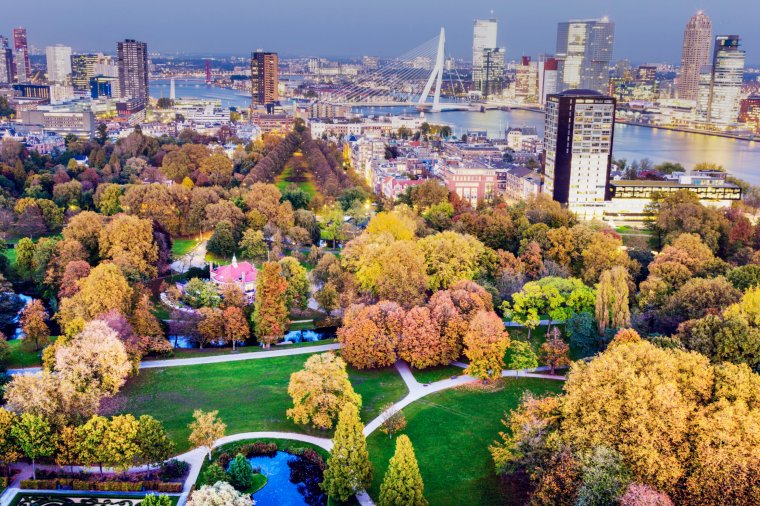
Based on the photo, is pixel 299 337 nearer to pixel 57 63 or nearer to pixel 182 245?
pixel 182 245

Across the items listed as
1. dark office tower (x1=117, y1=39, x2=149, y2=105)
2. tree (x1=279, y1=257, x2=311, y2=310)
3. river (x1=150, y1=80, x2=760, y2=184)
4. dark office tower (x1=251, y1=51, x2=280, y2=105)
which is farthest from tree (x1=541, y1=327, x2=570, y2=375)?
dark office tower (x1=117, y1=39, x2=149, y2=105)

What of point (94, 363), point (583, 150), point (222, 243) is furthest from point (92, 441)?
point (583, 150)

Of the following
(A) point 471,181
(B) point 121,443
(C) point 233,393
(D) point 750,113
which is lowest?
(C) point 233,393

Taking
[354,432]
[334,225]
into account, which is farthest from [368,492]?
[334,225]

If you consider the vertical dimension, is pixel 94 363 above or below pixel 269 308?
below

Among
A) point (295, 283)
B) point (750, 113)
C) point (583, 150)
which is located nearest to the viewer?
point (295, 283)

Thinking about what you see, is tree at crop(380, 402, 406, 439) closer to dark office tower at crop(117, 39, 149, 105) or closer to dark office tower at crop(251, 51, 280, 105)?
dark office tower at crop(251, 51, 280, 105)

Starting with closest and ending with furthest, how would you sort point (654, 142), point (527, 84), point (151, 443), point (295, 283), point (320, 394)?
point (151, 443)
point (320, 394)
point (295, 283)
point (654, 142)
point (527, 84)

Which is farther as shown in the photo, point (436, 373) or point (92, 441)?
point (436, 373)
